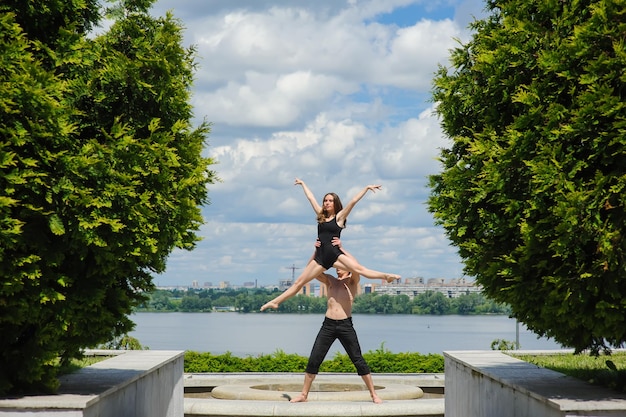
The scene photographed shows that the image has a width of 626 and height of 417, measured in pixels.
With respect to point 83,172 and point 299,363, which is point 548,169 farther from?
→ point 299,363

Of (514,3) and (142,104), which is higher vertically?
(514,3)

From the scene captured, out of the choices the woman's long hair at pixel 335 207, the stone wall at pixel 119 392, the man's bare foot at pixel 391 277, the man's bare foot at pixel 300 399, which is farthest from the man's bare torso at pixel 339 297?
the stone wall at pixel 119 392

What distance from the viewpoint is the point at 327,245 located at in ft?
47.0

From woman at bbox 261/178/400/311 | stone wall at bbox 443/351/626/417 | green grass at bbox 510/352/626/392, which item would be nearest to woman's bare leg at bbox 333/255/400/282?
woman at bbox 261/178/400/311

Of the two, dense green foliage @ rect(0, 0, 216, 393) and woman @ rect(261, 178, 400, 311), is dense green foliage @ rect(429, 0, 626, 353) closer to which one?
woman @ rect(261, 178, 400, 311)

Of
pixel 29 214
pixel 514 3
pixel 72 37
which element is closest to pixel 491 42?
pixel 514 3

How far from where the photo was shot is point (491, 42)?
11.0 meters

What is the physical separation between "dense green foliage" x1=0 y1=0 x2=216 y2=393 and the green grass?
5918 mm

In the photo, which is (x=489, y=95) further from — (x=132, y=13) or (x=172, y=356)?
(x=172, y=356)

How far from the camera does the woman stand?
14.1m

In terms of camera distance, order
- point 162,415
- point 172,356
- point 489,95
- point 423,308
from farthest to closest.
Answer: point 423,308, point 172,356, point 162,415, point 489,95

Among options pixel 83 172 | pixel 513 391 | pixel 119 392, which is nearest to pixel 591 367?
pixel 513 391

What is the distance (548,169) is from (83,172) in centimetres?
531

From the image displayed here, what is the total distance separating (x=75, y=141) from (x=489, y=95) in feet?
17.1
